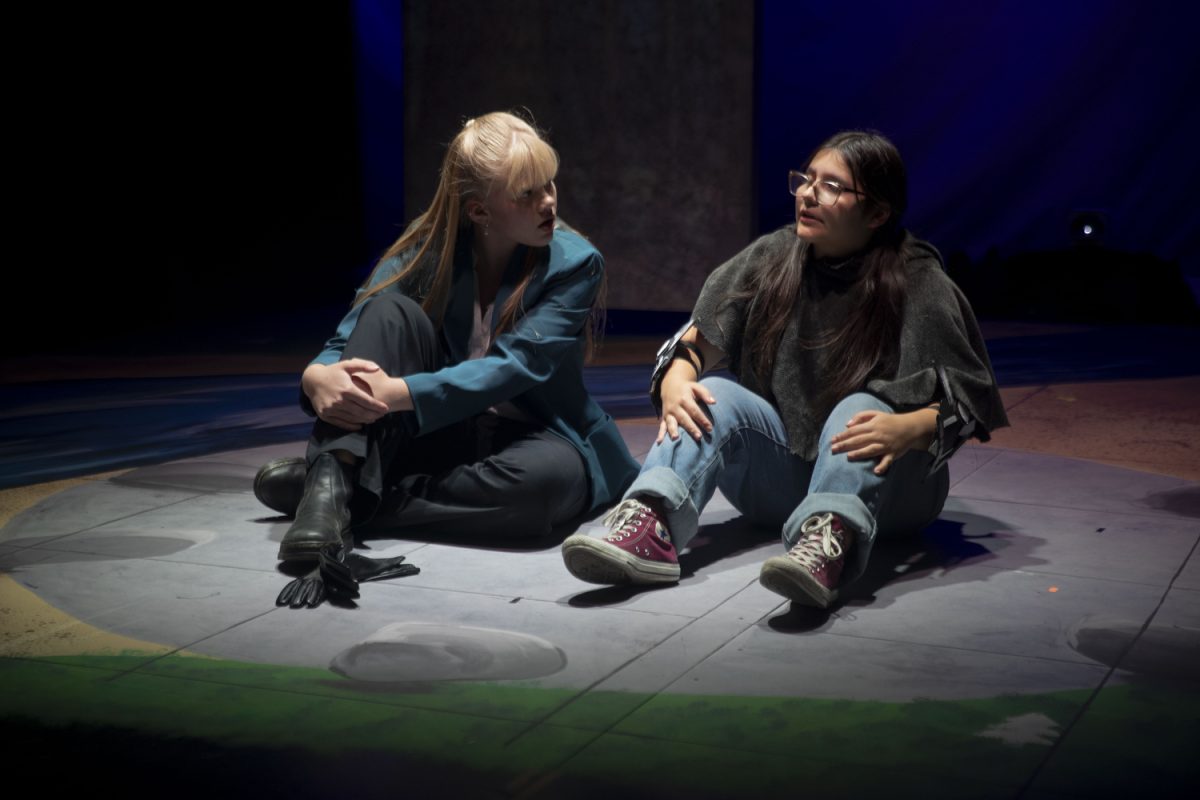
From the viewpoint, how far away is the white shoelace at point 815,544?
7.63ft

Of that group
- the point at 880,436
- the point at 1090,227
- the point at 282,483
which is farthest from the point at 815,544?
the point at 1090,227

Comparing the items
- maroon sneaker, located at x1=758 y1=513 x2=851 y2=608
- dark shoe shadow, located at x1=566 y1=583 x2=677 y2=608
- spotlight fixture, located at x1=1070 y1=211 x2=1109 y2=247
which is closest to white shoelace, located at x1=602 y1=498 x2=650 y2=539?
dark shoe shadow, located at x1=566 y1=583 x2=677 y2=608

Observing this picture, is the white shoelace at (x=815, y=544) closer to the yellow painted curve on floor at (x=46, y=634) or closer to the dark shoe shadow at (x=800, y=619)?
the dark shoe shadow at (x=800, y=619)

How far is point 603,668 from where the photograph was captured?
2.11 metres

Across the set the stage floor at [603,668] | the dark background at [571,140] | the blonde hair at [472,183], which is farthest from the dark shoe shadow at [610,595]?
the dark background at [571,140]

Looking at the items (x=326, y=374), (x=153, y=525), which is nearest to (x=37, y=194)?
(x=153, y=525)

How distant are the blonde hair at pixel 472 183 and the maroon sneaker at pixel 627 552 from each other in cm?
61

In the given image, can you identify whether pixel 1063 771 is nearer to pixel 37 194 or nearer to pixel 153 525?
pixel 153 525

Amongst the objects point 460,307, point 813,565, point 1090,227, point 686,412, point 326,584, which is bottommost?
point 1090,227

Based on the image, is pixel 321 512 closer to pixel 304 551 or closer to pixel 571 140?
pixel 304 551

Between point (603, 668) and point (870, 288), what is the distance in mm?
984

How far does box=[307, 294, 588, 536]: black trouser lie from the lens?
280cm

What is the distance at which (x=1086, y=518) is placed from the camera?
3.09m

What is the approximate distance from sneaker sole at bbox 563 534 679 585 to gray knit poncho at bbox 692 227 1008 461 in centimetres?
44
